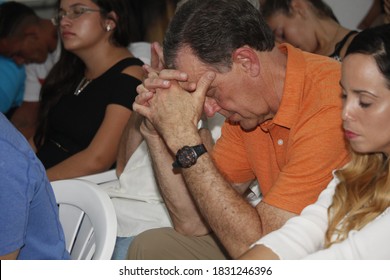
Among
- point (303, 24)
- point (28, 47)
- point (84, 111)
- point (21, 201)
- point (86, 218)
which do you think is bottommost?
point (28, 47)

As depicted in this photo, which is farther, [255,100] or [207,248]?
[207,248]

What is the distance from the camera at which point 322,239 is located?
1262 millimetres

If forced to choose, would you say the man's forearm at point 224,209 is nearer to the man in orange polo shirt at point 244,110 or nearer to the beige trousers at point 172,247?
the man in orange polo shirt at point 244,110

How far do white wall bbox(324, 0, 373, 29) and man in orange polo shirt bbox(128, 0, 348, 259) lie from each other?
2.06 meters

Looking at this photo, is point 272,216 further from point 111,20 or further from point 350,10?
point 350,10

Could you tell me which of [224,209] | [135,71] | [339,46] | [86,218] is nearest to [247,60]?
[224,209]

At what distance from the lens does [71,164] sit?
95.4 inches

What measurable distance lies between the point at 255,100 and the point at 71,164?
3.57 feet

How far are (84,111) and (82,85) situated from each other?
157 millimetres

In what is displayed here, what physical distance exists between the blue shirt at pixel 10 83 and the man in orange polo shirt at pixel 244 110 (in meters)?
1.85
